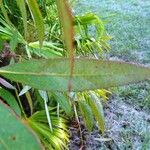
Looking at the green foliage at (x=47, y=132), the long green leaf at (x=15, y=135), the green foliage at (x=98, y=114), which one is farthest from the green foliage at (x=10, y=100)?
the green foliage at (x=47, y=132)

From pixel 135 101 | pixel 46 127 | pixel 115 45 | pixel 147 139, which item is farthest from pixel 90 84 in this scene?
pixel 115 45

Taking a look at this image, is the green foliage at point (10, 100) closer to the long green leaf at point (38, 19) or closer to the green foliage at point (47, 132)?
the long green leaf at point (38, 19)

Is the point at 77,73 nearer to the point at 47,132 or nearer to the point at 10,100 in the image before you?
the point at 10,100

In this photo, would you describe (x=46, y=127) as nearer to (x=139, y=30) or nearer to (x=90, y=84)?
(x=90, y=84)

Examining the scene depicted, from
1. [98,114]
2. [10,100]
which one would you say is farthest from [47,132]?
[10,100]

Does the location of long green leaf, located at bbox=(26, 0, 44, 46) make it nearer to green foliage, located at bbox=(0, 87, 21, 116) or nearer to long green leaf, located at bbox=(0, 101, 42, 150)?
long green leaf, located at bbox=(0, 101, 42, 150)
